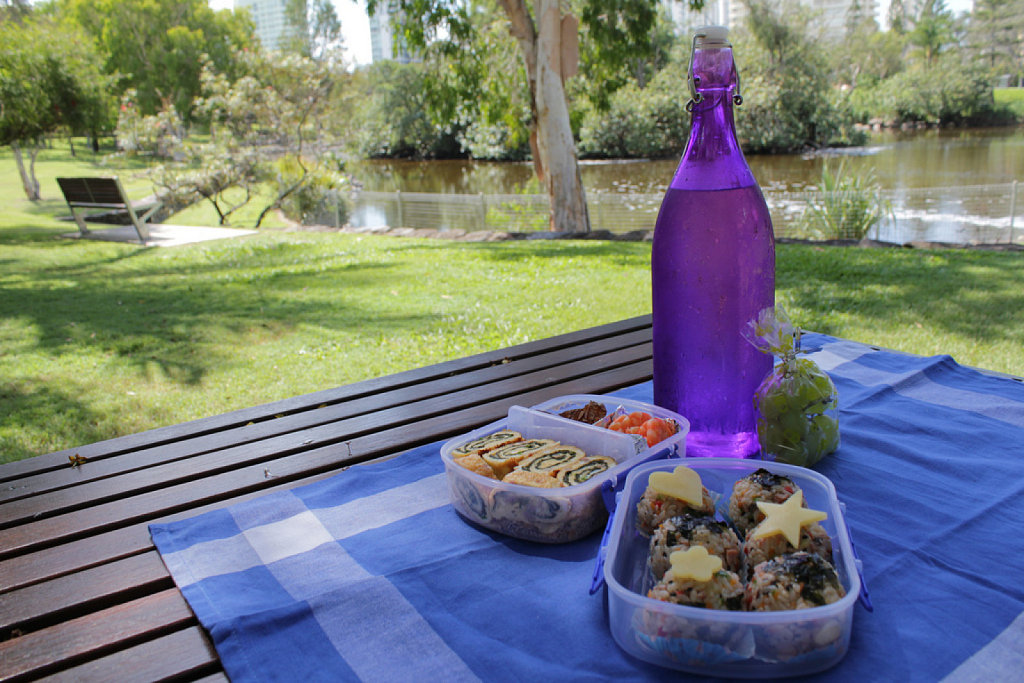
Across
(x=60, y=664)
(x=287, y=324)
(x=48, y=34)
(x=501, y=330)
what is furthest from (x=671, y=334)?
(x=48, y=34)

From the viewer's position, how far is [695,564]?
768 millimetres

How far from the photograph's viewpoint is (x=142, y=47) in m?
42.7

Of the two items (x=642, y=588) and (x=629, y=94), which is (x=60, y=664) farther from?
(x=629, y=94)

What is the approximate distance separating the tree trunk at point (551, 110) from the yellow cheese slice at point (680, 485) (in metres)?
9.09

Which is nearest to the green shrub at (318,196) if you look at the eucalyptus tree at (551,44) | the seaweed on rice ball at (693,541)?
the eucalyptus tree at (551,44)

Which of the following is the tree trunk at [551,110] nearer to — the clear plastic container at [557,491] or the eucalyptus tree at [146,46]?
the clear plastic container at [557,491]

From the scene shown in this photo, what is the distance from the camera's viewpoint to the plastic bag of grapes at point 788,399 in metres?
1.17

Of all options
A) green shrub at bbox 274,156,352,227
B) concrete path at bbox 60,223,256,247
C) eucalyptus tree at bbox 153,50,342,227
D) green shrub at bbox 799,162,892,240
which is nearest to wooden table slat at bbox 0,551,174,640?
green shrub at bbox 799,162,892,240

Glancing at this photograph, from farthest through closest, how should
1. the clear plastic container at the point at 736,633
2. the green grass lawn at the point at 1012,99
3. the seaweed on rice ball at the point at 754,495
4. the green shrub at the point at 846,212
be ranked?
the green grass lawn at the point at 1012,99 → the green shrub at the point at 846,212 → the seaweed on rice ball at the point at 754,495 → the clear plastic container at the point at 736,633

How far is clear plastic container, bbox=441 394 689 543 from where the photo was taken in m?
1.03

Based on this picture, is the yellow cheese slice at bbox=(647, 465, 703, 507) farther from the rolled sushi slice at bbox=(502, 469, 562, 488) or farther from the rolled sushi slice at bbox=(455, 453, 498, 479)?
the rolled sushi slice at bbox=(455, 453, 498, 479)

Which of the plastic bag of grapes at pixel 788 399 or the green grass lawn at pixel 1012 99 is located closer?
the plastic bag of grapes at pixel 788 399

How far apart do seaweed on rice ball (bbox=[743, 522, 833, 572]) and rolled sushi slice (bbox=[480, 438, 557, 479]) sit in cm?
38

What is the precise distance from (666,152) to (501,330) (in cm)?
2553
